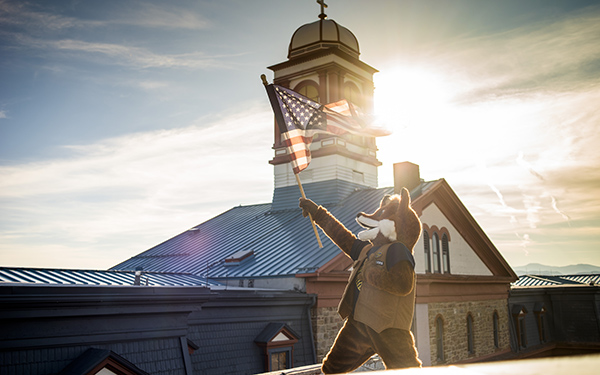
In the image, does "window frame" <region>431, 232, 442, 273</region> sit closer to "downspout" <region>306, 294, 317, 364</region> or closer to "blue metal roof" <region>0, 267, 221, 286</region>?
"downspout" <region>306, 294, 317, 364</region>

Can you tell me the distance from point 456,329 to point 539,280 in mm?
15470

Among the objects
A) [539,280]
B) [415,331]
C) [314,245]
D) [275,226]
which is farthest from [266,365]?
[539,280]

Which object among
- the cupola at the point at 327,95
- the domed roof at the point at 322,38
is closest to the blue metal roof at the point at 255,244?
the cupola at the point at 327,95

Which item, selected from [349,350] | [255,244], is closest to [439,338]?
[255,244]

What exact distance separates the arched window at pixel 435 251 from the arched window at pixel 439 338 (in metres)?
1.91

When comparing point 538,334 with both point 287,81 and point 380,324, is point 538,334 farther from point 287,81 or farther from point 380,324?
point 380,324

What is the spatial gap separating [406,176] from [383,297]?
14.5 metres

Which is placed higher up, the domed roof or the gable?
the domed roof

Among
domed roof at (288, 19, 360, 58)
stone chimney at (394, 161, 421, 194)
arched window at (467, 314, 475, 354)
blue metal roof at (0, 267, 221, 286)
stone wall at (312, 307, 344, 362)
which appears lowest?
arched window at (467, 314, 475, 354)

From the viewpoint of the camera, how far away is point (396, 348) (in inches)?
256

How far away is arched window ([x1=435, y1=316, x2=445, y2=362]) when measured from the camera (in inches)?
752

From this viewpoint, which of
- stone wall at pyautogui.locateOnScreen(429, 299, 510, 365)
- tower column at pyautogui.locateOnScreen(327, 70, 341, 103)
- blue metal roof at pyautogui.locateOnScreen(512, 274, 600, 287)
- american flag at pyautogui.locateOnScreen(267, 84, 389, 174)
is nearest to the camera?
american flag at pyautogui.locateOnScreen(267, 84, 389, 174)

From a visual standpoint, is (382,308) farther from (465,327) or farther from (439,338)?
(465,327)

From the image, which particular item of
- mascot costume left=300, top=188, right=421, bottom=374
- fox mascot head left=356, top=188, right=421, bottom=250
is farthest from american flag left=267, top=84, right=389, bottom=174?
mascot costume left=300, top=188, right=421, bottom=374
